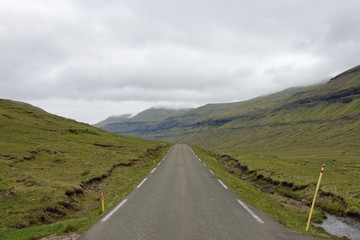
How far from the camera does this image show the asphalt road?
8.17 m

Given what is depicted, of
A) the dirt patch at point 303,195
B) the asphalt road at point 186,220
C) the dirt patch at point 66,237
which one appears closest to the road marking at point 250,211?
the asphalt road at point 186,220

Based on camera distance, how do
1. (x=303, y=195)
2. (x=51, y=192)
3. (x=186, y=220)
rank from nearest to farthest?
(x=186, y=220)
(x=51, y=192)
(x=303, y=195)

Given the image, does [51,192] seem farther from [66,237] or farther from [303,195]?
[303,195]

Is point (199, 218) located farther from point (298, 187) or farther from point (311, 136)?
point (311, 136)

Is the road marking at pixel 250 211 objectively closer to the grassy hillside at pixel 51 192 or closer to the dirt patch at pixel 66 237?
the grassy hillside at pixel 51 192

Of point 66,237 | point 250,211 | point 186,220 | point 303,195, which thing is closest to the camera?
point 66,237

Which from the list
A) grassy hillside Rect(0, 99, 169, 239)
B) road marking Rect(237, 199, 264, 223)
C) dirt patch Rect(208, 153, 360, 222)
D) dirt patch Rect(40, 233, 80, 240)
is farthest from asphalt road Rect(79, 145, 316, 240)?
dirt patch Rect(208, 153, 360, 222)

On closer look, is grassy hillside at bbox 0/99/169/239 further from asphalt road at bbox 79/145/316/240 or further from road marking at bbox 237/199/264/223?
road marking at bbox 237/199/264/223

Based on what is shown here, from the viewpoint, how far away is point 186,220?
31.7 feet

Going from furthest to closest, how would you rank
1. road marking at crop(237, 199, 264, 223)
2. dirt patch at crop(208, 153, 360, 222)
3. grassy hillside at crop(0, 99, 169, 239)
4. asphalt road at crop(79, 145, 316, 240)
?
dirt patch at crop(208, 153, 360, 222), grassy hillside at crop(0, 99, 169, 239), road marking at crop(237, 199, 264, 223), asphalt road at crop(79, 145, 316, 240)

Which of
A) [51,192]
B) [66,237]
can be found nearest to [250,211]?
[66,237]

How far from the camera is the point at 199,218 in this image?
992 cm

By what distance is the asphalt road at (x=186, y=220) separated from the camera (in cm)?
817

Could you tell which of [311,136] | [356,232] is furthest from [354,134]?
[356,232]
